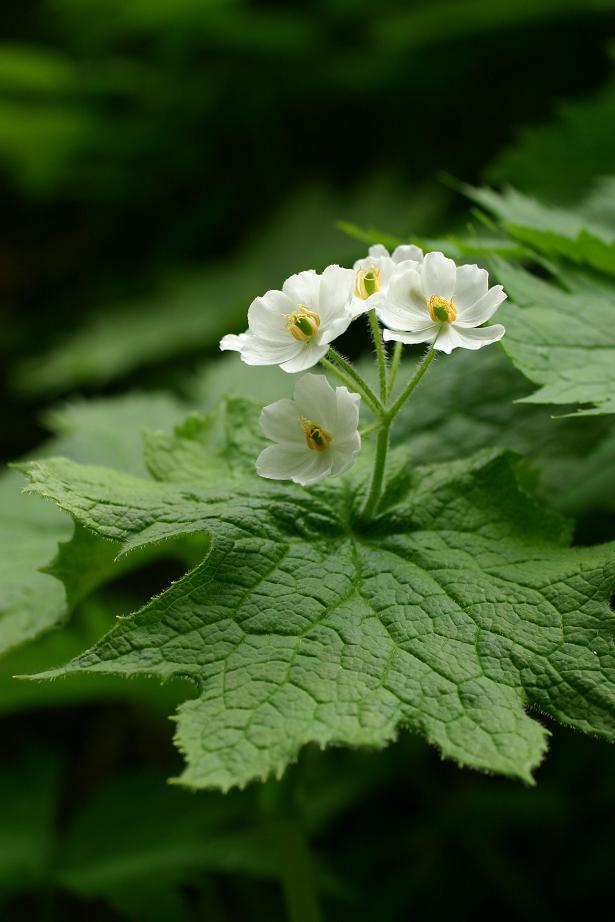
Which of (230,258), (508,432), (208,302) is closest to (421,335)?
(508,432)

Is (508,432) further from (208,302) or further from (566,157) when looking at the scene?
(208,302)

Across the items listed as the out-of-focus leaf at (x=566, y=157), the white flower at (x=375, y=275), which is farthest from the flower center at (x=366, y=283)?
the out-of-focus leaf at (x=566, y=157)

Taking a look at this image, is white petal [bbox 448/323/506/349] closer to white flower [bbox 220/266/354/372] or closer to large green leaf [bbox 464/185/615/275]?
white flower [bbox 220/266/354/372]

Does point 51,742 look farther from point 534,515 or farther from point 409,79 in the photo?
point 409,79

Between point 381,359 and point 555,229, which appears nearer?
point 381,359

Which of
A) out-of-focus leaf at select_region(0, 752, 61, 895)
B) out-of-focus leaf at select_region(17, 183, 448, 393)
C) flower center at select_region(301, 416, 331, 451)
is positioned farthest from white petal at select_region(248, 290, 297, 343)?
out-of-focus leaf at select_region(17, 183, 448, 393)

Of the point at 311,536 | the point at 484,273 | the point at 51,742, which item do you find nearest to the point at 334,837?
the point at 51,742
